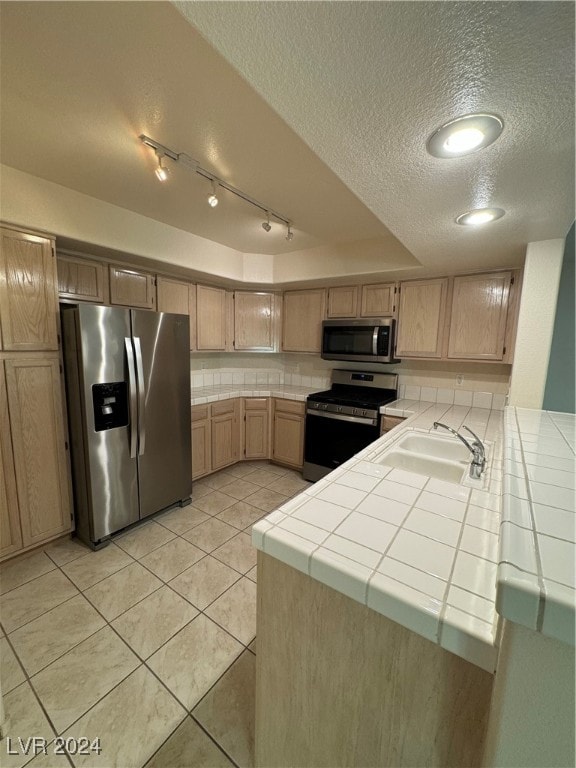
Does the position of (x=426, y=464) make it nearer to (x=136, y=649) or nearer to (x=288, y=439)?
(x=136, y=649)

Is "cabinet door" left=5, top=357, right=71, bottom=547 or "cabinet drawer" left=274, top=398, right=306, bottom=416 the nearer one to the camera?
"cabinet door" left=5, top=357, right=71, bottom=547

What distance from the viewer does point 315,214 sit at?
228 centimetres

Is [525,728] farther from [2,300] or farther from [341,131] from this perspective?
[2,300]

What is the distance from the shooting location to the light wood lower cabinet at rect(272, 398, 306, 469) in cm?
351

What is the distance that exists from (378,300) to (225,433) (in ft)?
7.06

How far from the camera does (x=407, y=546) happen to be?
2.83ft

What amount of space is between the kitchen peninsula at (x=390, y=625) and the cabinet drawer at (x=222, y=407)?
2.33m

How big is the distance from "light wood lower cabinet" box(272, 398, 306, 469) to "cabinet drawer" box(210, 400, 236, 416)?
504 millimetres

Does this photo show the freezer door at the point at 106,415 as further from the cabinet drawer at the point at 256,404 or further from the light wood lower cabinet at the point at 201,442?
the cabinet drawer at the point at 256,404

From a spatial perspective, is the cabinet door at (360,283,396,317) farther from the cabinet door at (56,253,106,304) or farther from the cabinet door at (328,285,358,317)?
the cabinet door at (56,253,106,304)

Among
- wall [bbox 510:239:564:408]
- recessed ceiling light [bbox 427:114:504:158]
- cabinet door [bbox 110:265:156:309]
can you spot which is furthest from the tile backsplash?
recessed ceiling light [bbox 427:114:504:158]

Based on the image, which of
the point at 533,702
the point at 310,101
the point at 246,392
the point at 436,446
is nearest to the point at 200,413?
the point at 246,392

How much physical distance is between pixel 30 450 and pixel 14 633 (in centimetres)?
100

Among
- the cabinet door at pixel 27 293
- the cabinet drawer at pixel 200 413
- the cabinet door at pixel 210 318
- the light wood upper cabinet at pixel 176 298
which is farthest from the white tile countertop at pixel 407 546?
the cabinet door at pixel 210 318
